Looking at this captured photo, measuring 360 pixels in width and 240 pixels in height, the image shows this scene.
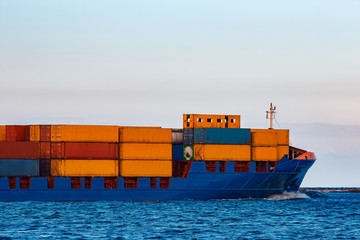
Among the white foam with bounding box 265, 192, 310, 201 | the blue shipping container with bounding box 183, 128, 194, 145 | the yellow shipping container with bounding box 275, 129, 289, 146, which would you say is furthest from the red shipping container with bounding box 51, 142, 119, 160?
the white foam with bounding box 265, 192, 310, 201

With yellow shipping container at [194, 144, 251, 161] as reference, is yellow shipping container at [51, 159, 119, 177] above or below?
below

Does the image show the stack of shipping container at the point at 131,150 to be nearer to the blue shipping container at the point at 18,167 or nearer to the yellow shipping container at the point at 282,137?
the blue shipping container at the point at 18,167

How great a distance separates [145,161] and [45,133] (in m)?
10.3

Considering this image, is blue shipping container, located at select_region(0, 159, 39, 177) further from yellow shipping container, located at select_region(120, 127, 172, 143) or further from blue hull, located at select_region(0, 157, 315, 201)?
yellow shipping container, located at select_region(120, 127, 172, 143)

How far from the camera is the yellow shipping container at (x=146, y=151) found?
7406 centimetres

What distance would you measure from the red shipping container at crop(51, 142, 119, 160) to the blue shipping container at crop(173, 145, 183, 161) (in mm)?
7296

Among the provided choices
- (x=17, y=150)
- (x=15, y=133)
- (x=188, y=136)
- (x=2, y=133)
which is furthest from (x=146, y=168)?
(x=2, y=133)

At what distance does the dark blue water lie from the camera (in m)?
51.4

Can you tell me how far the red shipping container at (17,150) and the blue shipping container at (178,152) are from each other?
1460cm

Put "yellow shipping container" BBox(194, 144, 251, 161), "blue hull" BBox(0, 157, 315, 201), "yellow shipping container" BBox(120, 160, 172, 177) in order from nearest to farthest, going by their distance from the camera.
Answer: "blue hull" BBox(0, 157, 315, 201) → "yellow shipping container" BBox(120, 160, 172, 177) → "yellow shipping container" BBox(194, 144, 251, 161)

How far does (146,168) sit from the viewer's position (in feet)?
246

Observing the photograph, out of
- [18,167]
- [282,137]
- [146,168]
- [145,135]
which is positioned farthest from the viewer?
[282,137]

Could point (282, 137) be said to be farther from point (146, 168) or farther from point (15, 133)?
point (15, 133)

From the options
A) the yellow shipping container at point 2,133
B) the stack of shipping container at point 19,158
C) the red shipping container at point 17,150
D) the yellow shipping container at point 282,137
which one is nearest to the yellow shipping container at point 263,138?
the yellow shipping container at point 282,137
